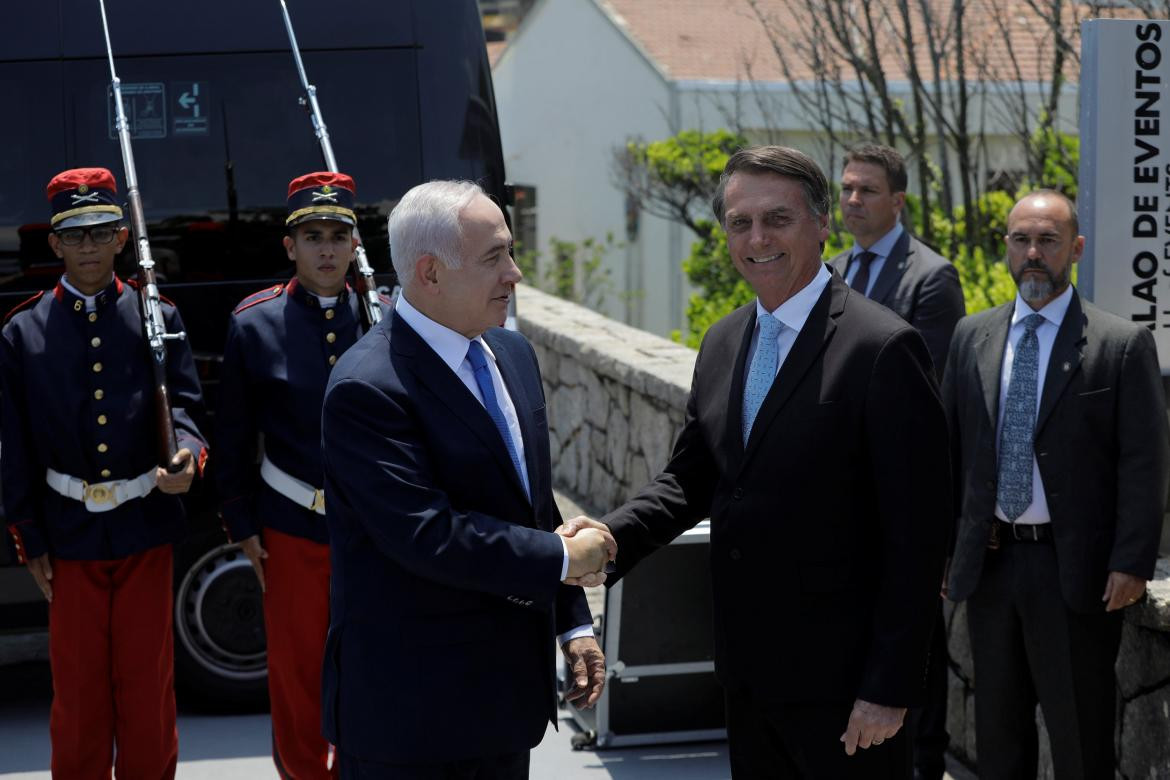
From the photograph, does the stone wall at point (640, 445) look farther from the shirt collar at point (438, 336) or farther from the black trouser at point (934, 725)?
the shirt collar at point (438, 336)

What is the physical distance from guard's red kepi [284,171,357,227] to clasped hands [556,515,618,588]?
2.06m

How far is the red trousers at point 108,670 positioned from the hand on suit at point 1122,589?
283 centimetres

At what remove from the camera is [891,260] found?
556 centimetres

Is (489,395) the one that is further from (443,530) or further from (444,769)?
(444,769)

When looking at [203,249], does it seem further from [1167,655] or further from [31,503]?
[1167,655]

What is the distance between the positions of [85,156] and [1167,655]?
4237 mm

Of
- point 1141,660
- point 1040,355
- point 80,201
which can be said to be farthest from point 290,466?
point 1141,660

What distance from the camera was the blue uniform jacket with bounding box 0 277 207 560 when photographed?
4.79 meters

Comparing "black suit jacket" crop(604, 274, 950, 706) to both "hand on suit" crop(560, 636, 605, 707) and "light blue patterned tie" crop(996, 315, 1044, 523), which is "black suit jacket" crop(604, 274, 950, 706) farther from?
"light blue patterned tie" crop(996, 315, 1044, 523)

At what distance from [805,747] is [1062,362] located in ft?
5.11

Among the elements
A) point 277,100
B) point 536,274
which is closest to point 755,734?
point 277,100

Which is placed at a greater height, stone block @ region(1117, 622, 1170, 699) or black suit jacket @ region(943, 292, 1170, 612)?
black suit jacket @ region(943, 292, 1170, 612)

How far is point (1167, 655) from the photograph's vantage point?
4.29 m

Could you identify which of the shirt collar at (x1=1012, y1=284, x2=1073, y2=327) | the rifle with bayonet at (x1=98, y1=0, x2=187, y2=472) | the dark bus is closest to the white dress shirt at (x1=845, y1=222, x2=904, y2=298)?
the shirt collar at (x1=1012, y1=284, x2=1073, y2=327)
